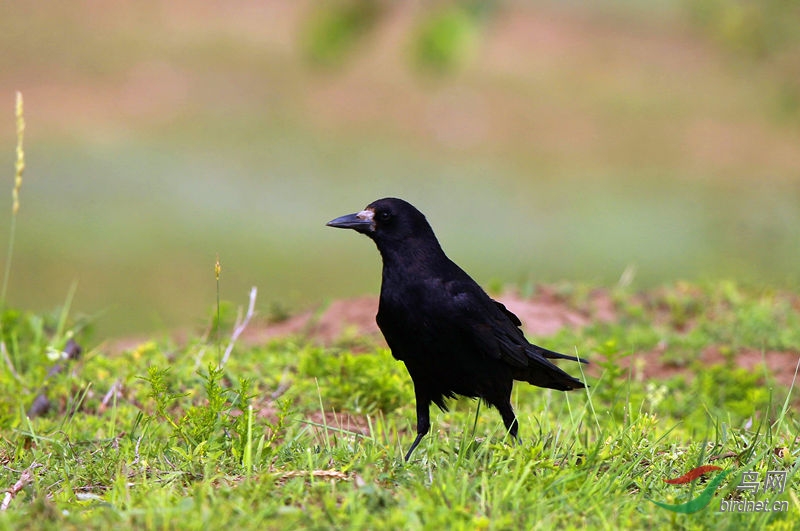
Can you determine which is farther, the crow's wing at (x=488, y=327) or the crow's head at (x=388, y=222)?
the crow's head at (x=388, y=222)

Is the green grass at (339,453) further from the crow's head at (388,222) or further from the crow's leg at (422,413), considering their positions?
the crow's head at (388,222)

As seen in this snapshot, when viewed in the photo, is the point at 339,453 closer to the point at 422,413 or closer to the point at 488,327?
the point at 422,413

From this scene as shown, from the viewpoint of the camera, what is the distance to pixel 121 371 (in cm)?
511

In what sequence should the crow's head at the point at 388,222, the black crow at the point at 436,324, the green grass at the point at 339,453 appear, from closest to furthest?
1. the green grass at the point at 339,453
2. the black crow at the point at 436,324
3. the crow's head at the point at 388,222

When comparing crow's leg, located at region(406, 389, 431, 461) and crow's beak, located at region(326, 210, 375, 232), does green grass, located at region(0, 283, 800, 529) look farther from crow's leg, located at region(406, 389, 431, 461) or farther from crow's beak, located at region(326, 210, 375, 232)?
crow's beak, located at region(326, 210, 375, 232)

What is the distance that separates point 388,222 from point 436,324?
17.9 inches

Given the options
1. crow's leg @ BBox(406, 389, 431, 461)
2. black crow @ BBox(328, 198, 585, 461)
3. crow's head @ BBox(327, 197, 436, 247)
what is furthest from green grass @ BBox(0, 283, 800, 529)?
crow's head @ BBox(327, 197, 436, 247)

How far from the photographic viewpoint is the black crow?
11.7 feet

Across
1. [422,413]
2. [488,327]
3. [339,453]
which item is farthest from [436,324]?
[339,453]

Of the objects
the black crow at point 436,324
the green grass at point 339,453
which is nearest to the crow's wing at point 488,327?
the black crow at point 436,324

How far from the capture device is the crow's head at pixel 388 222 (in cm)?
376

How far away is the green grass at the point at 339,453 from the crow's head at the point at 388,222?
0.65 metres

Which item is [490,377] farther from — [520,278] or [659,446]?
[520,278]

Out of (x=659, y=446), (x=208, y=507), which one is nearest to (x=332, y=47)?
(x=208, y=507)
